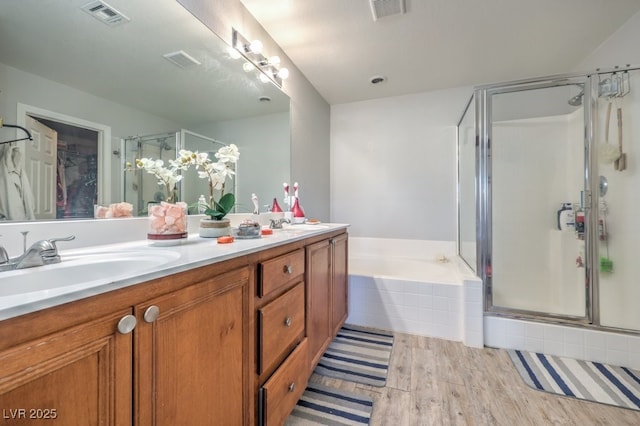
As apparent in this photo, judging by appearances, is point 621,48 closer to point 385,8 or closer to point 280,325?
point 385,8

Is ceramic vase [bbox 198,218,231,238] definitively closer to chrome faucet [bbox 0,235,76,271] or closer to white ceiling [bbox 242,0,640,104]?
chrome faucet [bbox 0,235,76,271]

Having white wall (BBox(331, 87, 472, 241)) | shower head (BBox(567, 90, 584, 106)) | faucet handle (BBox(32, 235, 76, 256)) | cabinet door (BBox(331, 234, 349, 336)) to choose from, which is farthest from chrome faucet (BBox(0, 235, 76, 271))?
shower head (BBox(567, 90, 584, 106))

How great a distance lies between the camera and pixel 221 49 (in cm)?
147

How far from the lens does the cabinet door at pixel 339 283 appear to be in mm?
1641

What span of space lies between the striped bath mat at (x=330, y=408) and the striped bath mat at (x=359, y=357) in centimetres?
13

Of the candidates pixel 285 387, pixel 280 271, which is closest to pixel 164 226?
pixel 280 271

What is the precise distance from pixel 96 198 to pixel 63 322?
2.20 feet

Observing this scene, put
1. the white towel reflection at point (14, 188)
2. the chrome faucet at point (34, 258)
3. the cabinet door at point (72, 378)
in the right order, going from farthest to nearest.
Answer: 1. the white towel reflection at point (14, 188)
2. the chrome faucet at point (34, 258)
3. the cabinet door at point (72, 378)

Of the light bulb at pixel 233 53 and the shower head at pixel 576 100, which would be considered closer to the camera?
the light bulb at pixel 233 53

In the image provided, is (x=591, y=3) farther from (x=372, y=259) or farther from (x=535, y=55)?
(x=372, y=259)

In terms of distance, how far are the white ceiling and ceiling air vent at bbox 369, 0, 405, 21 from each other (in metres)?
0.04

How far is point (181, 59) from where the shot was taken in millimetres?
1258

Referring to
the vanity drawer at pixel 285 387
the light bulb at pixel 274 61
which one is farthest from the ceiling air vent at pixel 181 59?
the vanity drawer at pixel 285 387

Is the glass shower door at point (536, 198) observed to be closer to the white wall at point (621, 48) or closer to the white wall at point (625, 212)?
the white wall at point (625, 212)
